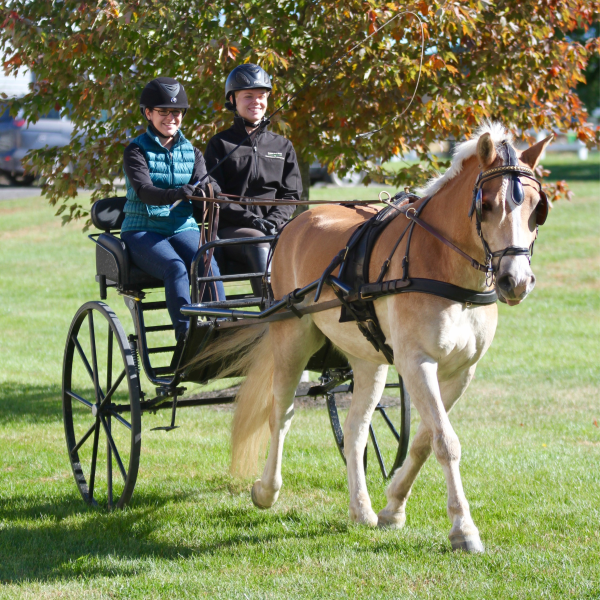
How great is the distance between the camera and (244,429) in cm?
518

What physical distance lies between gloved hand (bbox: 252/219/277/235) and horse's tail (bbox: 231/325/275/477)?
77 cm

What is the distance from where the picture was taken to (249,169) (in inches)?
222

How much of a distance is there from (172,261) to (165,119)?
90cm

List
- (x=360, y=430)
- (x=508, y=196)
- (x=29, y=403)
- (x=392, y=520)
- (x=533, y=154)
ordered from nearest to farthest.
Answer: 1. (x=508, y=196)
2. (x=533, y=154)
3. (x=392, y=520)
4. (x=360, y=430)
5. (x=29, y=403)

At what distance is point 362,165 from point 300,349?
3177 millimetres

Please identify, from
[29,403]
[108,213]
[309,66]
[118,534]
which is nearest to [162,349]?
[108,213]

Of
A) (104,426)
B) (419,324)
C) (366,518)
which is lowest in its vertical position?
(366,518)

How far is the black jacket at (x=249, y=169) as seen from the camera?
5609 millimetres

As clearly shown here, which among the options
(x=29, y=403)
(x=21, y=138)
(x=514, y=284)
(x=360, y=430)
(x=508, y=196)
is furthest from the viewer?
(x=21, y=138)

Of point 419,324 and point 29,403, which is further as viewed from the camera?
point 29,403

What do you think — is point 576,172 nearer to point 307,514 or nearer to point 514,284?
point 307,514

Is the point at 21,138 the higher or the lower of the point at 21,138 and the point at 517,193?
the higher

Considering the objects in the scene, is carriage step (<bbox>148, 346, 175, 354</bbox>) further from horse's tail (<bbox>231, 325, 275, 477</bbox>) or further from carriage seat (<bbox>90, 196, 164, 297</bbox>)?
horse's tail (<bbox>231, 325, 275, 477</bbox>)

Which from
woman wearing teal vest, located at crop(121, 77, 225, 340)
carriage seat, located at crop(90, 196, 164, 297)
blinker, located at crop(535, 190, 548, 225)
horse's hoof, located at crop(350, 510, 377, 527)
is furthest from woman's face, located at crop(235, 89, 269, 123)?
horse's hoof, located at crop(350, 510, 377, 527)
